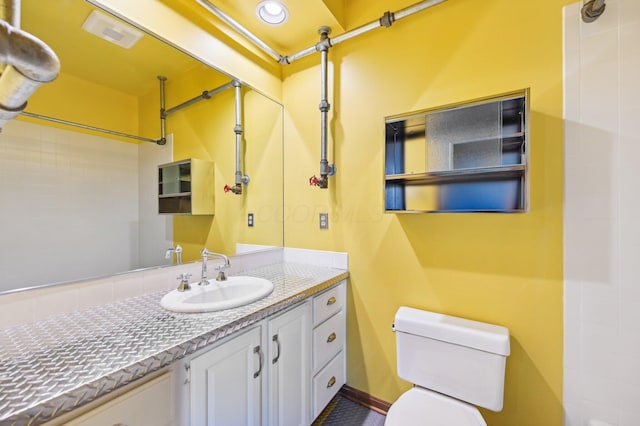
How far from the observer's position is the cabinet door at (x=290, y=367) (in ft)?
3.81

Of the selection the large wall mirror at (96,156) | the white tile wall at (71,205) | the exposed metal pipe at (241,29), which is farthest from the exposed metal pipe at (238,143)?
the white tile wall at (71,205)

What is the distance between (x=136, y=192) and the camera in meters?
1.26

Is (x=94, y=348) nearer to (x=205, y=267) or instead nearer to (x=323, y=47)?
(x=205, y=267)

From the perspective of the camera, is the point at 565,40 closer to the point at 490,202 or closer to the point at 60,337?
the point at 490,202

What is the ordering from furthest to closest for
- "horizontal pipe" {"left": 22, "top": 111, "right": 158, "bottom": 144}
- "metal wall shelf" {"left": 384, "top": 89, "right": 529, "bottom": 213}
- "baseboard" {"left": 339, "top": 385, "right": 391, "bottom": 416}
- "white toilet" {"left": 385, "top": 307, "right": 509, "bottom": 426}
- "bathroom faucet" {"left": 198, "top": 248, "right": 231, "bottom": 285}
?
"baseboard" {"left": 339, "top": 385, "right": 391, "bottom": 416}, "bathroom faucet" {"left": 198, "top": 248, "right": 231, "bottom": 285}, "metal wall shelf" {"left": 384, "top": 89, "right": 529, "bottom": 213}, "white toilet" {"left": 385, "top": 307, "right": 509, "bottom": 426}, "horizontal pipe" {"left": 22, "top": 111, "right": 158, "bottom": 144}

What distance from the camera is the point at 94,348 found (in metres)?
0.77

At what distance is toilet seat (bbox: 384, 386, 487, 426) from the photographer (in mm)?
1061

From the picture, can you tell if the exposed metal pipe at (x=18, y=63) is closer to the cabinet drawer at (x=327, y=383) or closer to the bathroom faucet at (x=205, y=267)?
the bathroom faucet at (x=205, y=267)

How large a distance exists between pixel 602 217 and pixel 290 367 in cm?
153

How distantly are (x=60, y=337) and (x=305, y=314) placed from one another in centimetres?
93

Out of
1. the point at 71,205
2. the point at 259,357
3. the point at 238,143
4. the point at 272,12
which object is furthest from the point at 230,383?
the point at 272,12

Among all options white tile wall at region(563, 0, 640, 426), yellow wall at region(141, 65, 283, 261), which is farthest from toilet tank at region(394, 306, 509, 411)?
yellow wall at region(141, 65, 283, 261)

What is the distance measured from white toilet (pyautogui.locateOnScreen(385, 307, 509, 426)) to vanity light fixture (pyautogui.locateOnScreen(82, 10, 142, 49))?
6.30ft

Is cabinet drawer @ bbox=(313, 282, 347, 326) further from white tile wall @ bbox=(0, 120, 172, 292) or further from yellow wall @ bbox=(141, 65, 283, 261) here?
white tile wall @ bbox=(0, 120, 172, 292)
